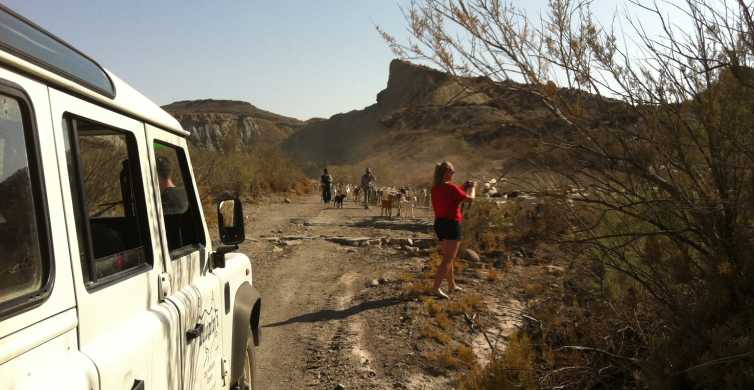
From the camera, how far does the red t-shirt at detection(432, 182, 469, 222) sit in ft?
23.7

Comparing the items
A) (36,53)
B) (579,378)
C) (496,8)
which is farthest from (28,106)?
(579,378)

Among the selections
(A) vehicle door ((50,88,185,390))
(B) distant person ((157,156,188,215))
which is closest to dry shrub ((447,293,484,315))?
(B) distant person ((157,156,188,215))

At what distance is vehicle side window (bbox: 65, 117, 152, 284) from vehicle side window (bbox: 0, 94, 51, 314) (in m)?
0.22

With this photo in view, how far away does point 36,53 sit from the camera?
5.07 feet

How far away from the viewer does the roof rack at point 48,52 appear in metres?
1.45

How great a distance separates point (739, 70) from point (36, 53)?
323cm

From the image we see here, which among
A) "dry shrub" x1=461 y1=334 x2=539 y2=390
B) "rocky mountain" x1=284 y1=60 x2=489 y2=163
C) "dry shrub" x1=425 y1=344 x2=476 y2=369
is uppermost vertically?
"rocky mountain" x1=284 y1=60 x2=489 y2=163

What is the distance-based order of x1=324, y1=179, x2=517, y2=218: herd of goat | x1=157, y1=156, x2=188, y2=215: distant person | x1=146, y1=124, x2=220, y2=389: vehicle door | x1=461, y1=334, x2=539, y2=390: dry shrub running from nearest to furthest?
1. x1=146, y1=124, x2=220, y2=389: vehicle door
2. x1=157, y1=156, x2=188, y2=215: distant person
3. x1=461, y1=334, x2=539, y2=390: dry shrub
4. x1=324, y1=179, x2=517, y2=218: herd of goat

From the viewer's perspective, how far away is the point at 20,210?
1.46 m

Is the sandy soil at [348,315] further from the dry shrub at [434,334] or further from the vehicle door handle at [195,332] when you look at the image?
the vehicle door handle at [195,332]

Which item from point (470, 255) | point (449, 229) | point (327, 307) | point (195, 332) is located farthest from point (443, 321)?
point (195, 332)

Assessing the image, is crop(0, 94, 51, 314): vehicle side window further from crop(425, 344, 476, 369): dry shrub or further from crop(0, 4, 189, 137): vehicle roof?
crop(425, 344, 476, 369): dry shrub

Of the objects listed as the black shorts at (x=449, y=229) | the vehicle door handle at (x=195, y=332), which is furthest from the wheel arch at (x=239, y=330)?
the black shorts at (x=449, y=229)

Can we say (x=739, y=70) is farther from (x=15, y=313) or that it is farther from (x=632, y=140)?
(x=15, y=313)
